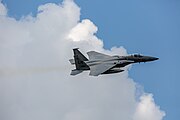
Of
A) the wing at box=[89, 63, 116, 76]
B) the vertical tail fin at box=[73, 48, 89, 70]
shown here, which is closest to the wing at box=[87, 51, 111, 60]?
the vertical tail fin at box=[73, 48, 89, 70]

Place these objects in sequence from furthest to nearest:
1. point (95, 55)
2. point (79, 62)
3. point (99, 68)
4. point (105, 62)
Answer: point (95, 55) < point (79, 62) < point (105, 62) < point (99, 68)

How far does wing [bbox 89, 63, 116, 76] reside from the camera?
8438 centimetres

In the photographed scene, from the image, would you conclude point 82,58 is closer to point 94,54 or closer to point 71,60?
point 71,60

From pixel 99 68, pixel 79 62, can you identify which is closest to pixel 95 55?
pixel 79 62

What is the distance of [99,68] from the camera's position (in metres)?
88.3

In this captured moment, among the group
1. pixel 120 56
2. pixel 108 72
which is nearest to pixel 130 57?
pixel 120 56

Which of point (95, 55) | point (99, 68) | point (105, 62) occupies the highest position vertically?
point (95, 55)

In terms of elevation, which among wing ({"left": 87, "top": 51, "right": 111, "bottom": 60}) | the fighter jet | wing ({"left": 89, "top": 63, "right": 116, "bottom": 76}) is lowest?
wing ({"left": 89, "top": 63, "right": 116, "bottom": 76})

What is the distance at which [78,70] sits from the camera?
300ft

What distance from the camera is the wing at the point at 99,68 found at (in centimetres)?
8438

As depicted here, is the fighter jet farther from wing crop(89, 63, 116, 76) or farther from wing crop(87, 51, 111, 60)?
wing crop(87, 51, 111, 60)

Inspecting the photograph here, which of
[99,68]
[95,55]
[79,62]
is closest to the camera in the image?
[99,68]

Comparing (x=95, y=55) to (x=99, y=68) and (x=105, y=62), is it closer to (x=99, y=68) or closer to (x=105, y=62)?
(x=105, y=62)

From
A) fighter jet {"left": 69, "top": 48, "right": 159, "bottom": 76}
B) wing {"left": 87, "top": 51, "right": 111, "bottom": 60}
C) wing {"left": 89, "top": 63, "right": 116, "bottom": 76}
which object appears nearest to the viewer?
wing {"left": 89, "top": 63, "right": 116, "bottom": 76}
